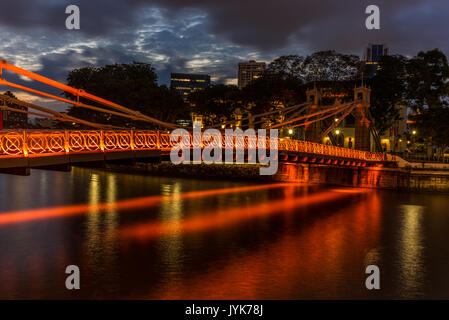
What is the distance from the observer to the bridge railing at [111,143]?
1977 cm

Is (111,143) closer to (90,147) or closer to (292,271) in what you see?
(90,147)

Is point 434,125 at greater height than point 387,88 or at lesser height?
lesser

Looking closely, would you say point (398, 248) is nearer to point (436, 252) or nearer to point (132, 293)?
point (436, 252)

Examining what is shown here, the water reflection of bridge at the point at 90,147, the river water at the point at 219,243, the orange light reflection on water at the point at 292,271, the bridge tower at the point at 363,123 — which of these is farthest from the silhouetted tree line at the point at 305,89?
the orange light reflection on water at the point at 292,271

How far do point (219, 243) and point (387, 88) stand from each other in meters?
41.4

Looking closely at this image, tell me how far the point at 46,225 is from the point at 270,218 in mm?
13182

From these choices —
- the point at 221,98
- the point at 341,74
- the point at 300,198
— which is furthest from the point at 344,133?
the point at 300,198

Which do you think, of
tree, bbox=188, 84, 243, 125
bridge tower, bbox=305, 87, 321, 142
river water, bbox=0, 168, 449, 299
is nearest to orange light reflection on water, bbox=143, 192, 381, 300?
river water, bbox=0, 168, 449, 299

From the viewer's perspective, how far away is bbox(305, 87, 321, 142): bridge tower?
52156mm

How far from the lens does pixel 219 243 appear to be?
933 inches

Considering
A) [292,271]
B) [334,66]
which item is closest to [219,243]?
[292,271]

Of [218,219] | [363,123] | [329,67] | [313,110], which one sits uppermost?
[329,67]

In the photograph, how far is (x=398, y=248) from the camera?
78.3ft
